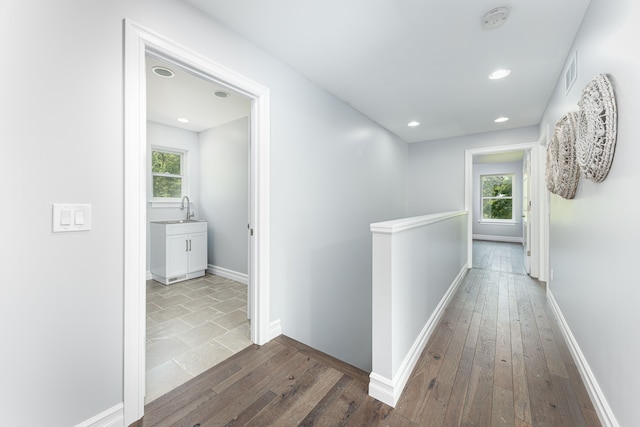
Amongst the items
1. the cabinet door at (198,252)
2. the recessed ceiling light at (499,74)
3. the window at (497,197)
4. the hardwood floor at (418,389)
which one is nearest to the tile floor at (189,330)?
the hardwood floor at (418,389)

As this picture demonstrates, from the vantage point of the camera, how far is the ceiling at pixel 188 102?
2.76 metres

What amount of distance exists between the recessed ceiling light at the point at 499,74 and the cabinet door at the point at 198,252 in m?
4.24

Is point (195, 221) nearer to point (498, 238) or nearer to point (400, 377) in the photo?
point (400, 377)

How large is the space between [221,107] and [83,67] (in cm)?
238

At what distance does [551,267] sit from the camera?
2.94 m

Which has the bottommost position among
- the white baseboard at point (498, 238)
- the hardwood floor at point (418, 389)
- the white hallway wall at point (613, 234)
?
the hardwood floor at point (418, 389)

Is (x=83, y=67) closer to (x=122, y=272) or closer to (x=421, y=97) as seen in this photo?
(x=122, y=272)

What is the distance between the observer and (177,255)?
3.79 meters

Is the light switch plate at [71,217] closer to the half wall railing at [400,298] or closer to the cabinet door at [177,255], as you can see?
the half wall railing at [400,298]

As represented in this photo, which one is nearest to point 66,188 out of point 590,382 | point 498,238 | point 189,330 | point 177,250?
point 189,330

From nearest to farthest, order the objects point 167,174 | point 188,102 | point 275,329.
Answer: point 275,329
point 188,102
point 167,174

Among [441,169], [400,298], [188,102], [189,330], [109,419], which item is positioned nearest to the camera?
[109,419]

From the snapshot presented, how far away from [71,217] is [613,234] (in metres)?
2.66

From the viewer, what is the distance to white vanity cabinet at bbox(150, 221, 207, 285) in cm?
370
